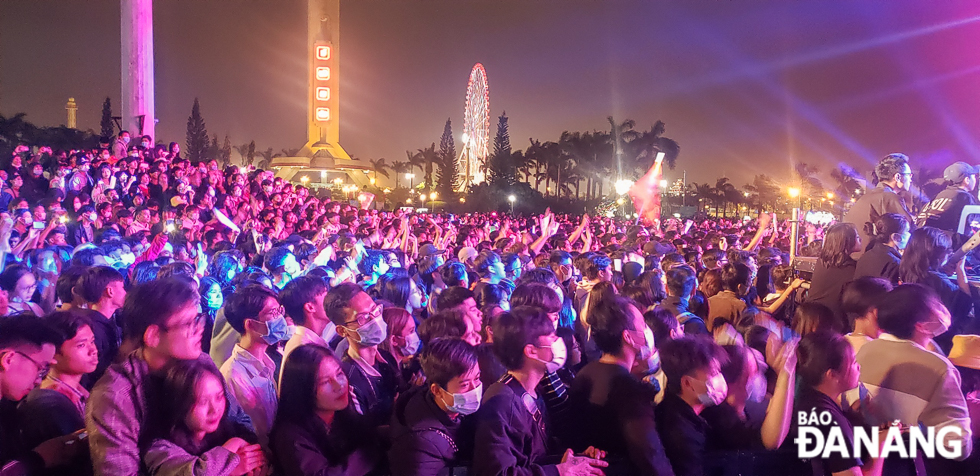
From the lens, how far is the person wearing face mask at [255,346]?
312 centimetres

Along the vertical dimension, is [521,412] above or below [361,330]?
below

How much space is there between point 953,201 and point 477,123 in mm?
62229

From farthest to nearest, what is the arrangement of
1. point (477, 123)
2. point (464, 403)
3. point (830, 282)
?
point (477, 123) → point (830, 282) → point (464, 403)

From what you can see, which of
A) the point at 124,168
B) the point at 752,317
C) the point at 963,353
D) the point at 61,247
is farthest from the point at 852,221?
the point at 124,168

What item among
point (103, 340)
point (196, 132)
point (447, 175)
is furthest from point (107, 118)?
point (103, 340)

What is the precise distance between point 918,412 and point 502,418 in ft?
6.28

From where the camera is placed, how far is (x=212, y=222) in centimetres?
1173

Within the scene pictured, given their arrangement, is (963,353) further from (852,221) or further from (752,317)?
(852,221)

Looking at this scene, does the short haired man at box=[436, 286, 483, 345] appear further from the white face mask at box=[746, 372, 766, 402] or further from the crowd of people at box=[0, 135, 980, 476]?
the white face mask at box=[746, 372, 766, 402]

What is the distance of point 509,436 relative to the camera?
259 centimetres

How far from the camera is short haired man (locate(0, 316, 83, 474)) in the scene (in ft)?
7.99

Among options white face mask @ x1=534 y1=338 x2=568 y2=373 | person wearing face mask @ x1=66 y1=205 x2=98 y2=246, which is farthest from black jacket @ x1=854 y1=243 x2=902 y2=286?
person wearing face mask @ x1=66 y1=205 x2=98 y2=246

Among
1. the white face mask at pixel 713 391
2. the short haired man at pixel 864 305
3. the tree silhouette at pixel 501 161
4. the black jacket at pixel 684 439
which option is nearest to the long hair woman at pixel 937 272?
the short haired man at pixel 864 305

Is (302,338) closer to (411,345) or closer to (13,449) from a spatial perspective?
(411,345)
